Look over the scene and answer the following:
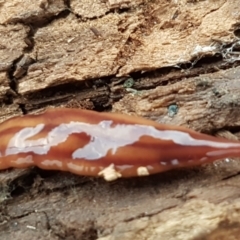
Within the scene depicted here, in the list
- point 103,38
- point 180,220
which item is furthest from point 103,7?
point 180,220

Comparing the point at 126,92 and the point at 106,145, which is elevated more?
the point at 126,92

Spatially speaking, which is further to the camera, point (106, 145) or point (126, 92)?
point (126, 92)

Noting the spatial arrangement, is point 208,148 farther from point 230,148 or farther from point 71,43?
point 71,43
